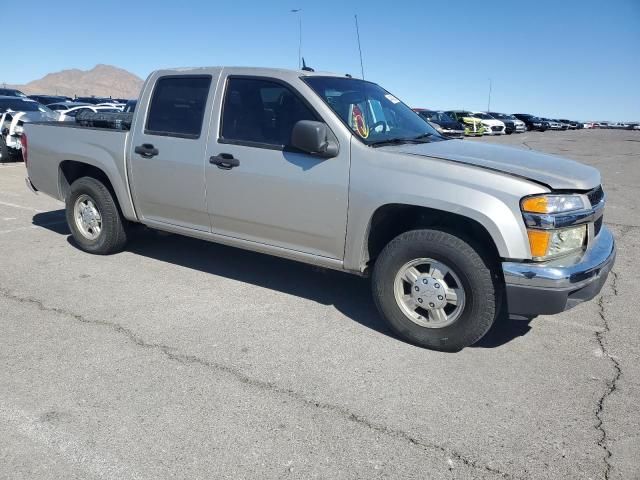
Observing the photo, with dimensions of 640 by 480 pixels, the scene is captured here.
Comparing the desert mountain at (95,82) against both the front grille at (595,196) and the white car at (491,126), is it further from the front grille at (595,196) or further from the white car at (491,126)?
the front grille at (595,196)

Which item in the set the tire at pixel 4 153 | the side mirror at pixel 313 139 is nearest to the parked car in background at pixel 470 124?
the tire at pixel 4 153

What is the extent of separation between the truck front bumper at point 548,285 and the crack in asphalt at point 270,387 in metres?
1.11

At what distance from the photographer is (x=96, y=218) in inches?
220

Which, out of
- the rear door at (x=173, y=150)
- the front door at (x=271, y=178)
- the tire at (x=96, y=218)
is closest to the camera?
the front door at (x=271, y=178)

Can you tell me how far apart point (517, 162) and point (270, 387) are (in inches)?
87.0

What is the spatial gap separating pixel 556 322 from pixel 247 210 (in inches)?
102

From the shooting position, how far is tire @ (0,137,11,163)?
13.2 metres

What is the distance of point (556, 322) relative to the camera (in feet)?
13.9

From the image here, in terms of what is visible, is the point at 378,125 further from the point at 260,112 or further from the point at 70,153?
the point at 70,153

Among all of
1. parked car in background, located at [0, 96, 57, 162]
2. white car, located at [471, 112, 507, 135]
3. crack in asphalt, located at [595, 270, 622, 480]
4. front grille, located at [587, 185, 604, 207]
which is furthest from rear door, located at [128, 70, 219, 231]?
white car, located at [471, 112, 507, 135]

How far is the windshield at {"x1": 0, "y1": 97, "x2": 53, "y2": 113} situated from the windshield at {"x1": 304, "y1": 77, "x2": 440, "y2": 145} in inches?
484

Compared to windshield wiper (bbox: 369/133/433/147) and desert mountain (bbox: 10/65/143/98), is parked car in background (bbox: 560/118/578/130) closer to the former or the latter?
windshield wiper (bbox: 369/133/433/147)

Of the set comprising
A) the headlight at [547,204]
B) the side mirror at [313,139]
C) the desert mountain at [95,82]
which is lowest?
the headlight at [547,204]

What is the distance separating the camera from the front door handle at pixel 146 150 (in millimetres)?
4802
